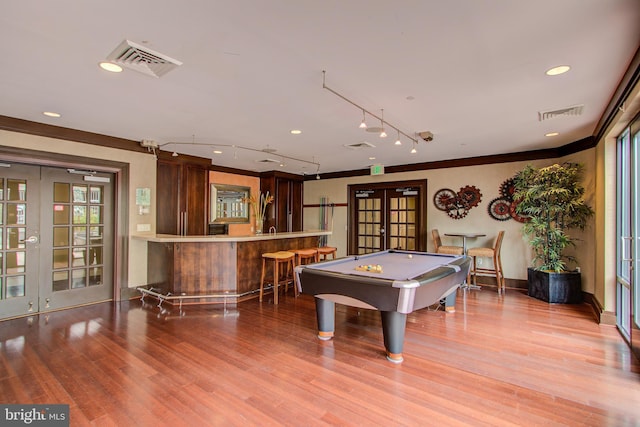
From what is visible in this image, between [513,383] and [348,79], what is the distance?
9.47ft

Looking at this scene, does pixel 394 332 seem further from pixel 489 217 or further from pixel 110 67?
pixel 489 217

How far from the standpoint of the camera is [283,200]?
8.69 meters

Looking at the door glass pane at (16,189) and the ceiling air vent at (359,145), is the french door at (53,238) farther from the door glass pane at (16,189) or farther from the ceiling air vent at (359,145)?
the ceiling air vent at (359,145)

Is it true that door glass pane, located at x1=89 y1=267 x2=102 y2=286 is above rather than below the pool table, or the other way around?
below

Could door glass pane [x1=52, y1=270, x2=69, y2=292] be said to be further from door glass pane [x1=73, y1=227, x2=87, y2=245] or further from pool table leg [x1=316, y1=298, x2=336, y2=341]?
pool table leg [x1=316, y1=298, x2=336, y2=341]

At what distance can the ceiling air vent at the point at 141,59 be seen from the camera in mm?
2281

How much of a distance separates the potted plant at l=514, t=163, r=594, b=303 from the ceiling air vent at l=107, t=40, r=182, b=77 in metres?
5.31

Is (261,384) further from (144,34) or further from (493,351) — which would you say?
(144,34)

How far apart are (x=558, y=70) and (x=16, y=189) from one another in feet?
20.6

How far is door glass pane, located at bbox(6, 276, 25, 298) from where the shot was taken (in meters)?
4.14

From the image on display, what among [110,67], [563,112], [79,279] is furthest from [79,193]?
[563,112]

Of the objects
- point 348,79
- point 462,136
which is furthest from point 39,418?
point 462,136

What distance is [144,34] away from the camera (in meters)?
2.14

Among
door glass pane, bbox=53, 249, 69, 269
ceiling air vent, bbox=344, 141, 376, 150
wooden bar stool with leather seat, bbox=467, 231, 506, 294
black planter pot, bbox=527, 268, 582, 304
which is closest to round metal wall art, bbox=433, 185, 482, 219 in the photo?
wooden bar stool with leather seat, bbox=467, 231, 506, 294
